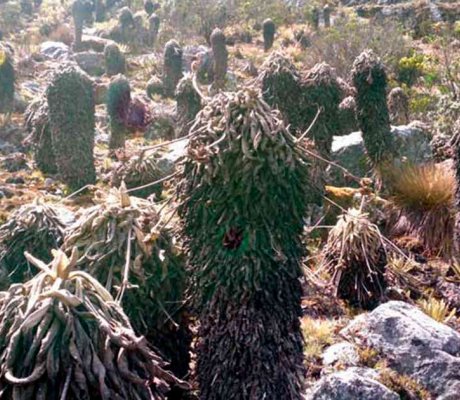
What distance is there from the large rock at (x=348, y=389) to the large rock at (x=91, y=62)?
19510 mm

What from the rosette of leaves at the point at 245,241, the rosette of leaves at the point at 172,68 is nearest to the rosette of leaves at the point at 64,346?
the rosette of leaves at the point at 245,241

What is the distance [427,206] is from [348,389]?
227 inches

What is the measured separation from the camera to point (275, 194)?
4.70m

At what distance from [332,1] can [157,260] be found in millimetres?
36926

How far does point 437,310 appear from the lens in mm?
8531

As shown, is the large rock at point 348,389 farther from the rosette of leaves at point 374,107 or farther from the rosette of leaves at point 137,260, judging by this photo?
the rosette of leaves at point 374,107

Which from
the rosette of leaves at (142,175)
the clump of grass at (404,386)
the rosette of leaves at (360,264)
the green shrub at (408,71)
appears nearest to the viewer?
the clump of grass at (404,386)

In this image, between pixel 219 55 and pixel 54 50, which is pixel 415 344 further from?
pixel 54 50

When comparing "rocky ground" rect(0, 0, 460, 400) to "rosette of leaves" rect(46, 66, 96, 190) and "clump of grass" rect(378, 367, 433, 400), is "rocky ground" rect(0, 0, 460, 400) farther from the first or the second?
"rosette of leaves" rect(46, 66, 96, 190)

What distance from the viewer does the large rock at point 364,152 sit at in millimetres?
13562

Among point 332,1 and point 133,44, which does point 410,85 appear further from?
point 332,1

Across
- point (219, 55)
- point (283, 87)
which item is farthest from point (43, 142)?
point (219, 55)

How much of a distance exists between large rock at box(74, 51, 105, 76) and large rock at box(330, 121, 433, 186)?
1245 cm

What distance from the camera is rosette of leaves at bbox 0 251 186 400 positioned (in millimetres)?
3162
